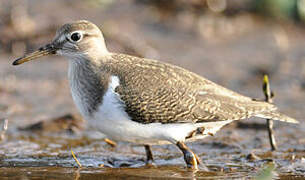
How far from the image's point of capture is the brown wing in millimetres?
7986

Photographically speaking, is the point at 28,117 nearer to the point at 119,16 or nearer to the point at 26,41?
the point at 26,41

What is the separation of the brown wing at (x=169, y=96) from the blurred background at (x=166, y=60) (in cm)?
76

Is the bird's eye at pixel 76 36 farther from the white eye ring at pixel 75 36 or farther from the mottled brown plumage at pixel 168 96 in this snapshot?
the mottled brown plumage at pixel 168 96

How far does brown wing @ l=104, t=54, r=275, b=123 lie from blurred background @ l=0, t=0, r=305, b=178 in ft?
2.48

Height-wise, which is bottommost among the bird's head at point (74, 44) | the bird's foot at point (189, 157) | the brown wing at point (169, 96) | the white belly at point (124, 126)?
the bird's foot at point (189, 157)

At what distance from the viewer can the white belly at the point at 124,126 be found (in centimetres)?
775

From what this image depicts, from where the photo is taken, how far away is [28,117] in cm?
1105

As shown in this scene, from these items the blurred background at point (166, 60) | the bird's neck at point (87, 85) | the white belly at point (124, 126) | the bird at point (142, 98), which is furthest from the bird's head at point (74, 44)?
the blurred background at point (166, 60)

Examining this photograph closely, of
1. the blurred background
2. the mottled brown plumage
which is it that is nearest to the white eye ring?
the mottled brown plumage

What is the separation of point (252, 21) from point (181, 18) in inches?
73.9

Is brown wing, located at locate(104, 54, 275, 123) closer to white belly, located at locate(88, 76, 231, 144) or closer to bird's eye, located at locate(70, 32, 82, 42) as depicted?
white belly, located at locate(88, 76, 231, 144)

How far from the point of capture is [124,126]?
7.79m

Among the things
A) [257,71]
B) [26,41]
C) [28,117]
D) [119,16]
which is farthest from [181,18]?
[28,117]

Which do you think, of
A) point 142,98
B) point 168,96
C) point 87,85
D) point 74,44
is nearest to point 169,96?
point 168,96
